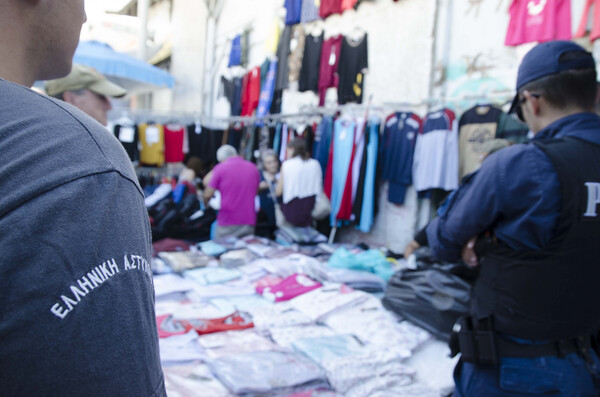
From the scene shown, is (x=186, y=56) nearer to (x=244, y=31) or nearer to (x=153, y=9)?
(x=244, y=31)

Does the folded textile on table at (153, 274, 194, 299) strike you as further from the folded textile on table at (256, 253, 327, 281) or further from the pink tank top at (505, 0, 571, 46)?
the pink tank top at (505, 0, 571, 46)

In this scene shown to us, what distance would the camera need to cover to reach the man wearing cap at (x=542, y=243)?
145 centimetres

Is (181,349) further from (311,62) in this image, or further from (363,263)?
(311,62)

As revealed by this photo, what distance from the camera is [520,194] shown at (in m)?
1.49

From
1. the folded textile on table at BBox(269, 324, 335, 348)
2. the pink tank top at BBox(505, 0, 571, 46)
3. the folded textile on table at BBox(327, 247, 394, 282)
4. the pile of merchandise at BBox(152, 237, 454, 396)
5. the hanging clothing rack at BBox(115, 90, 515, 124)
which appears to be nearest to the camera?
the pile of merchandise at BBox(152, 237, 454, 396)

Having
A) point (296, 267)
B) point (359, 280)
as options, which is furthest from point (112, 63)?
point (359, 280)

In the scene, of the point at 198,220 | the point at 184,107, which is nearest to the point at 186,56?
the point at 184,107

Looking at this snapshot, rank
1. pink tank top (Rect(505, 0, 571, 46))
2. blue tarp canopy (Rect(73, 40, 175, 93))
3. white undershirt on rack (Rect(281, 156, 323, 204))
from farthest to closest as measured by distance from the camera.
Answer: blue tarp canopy (Rect(73, 40, 175, 93))
white undershirt on rack (Rect(281, 156, 323, 204))
pink tank top (Rect(505, 0, 571, 46))

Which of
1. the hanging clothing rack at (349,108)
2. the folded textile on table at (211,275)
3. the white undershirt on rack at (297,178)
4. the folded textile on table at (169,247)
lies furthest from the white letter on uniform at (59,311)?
the white undershirt on rack at (297,178)

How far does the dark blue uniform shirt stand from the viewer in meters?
1.45

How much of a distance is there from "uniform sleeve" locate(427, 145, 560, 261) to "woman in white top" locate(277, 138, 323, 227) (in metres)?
3.90

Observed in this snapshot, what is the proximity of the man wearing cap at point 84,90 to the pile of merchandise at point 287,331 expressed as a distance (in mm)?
1444

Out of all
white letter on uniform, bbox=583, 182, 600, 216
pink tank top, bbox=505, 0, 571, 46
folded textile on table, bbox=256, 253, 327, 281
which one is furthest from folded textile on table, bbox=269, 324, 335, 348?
pink tank top, bbox=505, 0, 571, 46

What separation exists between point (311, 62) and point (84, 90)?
4798 millimetres
